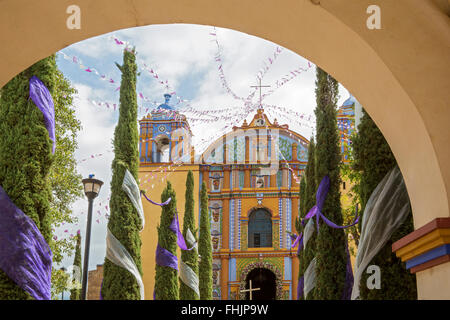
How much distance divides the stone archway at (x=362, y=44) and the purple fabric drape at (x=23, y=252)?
13.1ft

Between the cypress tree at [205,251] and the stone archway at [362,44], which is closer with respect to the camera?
the stone archway at [362,44]

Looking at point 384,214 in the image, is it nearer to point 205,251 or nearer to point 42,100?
point 42,100

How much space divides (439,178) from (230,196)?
2334 cm

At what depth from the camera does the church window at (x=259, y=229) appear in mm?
25766

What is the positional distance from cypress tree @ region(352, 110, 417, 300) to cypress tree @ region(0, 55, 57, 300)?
4788 mm


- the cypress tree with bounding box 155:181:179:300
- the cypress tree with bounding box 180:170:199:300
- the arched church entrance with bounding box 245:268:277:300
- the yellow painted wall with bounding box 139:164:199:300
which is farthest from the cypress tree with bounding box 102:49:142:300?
the arched church entrance with bounding box 245:268:277:300

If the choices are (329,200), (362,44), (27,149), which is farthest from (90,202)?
(362,44)

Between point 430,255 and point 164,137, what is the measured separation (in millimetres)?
23480

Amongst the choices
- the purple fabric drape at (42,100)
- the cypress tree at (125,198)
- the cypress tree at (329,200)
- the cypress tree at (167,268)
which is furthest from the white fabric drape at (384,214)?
the cypress tree at (167,268)

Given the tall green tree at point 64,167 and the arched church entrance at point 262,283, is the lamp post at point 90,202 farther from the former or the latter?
the arched church entrance at point 262,283

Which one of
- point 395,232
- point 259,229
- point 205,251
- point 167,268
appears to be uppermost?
point 259,229

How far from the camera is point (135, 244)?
12422 mm

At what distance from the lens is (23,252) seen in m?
7.15

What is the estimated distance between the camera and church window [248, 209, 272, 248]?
25.8 meters
